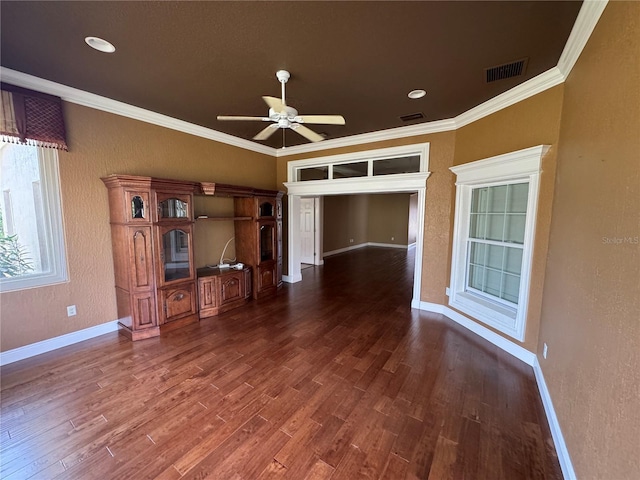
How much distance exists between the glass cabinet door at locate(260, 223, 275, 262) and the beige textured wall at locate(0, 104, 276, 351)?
5.91ft

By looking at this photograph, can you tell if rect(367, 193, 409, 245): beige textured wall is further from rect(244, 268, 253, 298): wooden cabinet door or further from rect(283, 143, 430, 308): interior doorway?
rect(244, 268, 253, 298): wooden cabinet door

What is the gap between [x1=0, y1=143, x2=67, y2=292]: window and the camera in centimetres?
276

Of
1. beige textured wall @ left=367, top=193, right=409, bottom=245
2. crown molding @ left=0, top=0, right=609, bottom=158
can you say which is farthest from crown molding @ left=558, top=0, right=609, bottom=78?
beige textured wall @ left=367, top=193, right=409, bottom=245

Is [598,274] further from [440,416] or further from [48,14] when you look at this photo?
[48,14]

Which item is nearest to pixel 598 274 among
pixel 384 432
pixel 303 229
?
pixel 384 432

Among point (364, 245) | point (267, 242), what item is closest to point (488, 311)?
point (267, 242)

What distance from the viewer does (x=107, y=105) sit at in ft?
10.7

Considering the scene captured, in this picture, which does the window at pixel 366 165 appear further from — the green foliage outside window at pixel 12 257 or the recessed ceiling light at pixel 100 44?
the green foliage outside window at pixel 12 257

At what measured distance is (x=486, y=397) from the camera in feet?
7.55

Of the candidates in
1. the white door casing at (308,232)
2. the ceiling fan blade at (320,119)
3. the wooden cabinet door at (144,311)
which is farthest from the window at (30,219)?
the white door casing at (308,232)

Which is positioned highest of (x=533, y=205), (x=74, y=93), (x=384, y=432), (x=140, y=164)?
(x=74, y=93)

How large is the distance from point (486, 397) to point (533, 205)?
1.93 meters

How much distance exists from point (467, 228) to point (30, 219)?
5.30m

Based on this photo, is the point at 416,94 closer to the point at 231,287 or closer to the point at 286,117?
the point at 286,117
